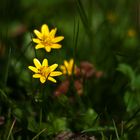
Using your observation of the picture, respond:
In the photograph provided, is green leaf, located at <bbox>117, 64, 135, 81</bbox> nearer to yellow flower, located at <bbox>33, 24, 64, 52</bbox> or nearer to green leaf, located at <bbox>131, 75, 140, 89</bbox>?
green leaf, located at <bbox>131, 75, 140, 89</bbox>

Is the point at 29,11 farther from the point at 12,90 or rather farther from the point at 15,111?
the point at 15,111

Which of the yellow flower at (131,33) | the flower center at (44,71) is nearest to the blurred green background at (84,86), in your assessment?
the yellow flower at (131,33)

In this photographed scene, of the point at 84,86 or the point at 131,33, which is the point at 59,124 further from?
the point at 131,33

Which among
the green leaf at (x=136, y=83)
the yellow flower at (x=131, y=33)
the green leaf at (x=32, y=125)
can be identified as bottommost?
the green leaf at (x=32, y=125)

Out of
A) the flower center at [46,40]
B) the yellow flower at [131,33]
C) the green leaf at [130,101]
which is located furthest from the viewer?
the yellow flower at [131,33]

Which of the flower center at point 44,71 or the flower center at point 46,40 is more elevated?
the flower center at point 46,40

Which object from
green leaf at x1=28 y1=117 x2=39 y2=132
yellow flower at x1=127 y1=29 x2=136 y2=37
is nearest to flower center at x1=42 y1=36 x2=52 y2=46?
green leaf at x1=28 y1=117 x2=39 y2=132

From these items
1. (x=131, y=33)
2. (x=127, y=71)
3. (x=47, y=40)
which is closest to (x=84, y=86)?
(x=127, y=71)

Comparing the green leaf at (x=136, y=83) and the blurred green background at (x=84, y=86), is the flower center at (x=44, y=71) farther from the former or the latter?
the green leaf at (x=136, y=83)

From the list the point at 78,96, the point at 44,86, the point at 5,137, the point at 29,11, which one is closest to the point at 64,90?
the point at 78,96
